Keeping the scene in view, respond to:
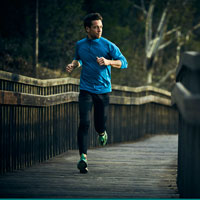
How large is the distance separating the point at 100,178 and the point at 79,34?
10112 millimetres

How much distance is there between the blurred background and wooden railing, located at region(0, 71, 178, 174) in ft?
7.89

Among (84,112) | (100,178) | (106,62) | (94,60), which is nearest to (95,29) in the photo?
(94,60)

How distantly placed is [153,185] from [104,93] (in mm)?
1504

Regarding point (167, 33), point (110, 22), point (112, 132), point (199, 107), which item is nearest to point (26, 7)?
point (110, 22)

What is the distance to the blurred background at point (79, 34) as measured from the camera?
15.1 meters

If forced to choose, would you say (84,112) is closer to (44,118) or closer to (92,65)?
(92,65)

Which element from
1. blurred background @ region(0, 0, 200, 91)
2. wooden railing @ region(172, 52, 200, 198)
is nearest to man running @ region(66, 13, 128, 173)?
wooden railing @ region(172, 52, 200, 198)

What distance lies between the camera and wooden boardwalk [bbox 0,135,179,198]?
14.2 ft

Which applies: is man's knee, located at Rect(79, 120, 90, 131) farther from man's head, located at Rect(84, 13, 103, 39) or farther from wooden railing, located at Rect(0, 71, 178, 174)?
man's head, located at Rect(84, 13, 103, 39)

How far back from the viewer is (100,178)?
517 cm

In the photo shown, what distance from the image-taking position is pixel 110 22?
2300 centimetres

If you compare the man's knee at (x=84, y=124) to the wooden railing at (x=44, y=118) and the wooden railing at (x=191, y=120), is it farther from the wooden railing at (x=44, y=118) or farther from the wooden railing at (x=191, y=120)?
the wooden railing at (x=191, y=120)

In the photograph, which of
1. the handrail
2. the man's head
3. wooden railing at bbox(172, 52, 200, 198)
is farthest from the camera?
the man's head

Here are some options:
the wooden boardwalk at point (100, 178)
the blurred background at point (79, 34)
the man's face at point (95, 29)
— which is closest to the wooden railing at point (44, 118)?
the wooden boardwalk at point (100, 178)
